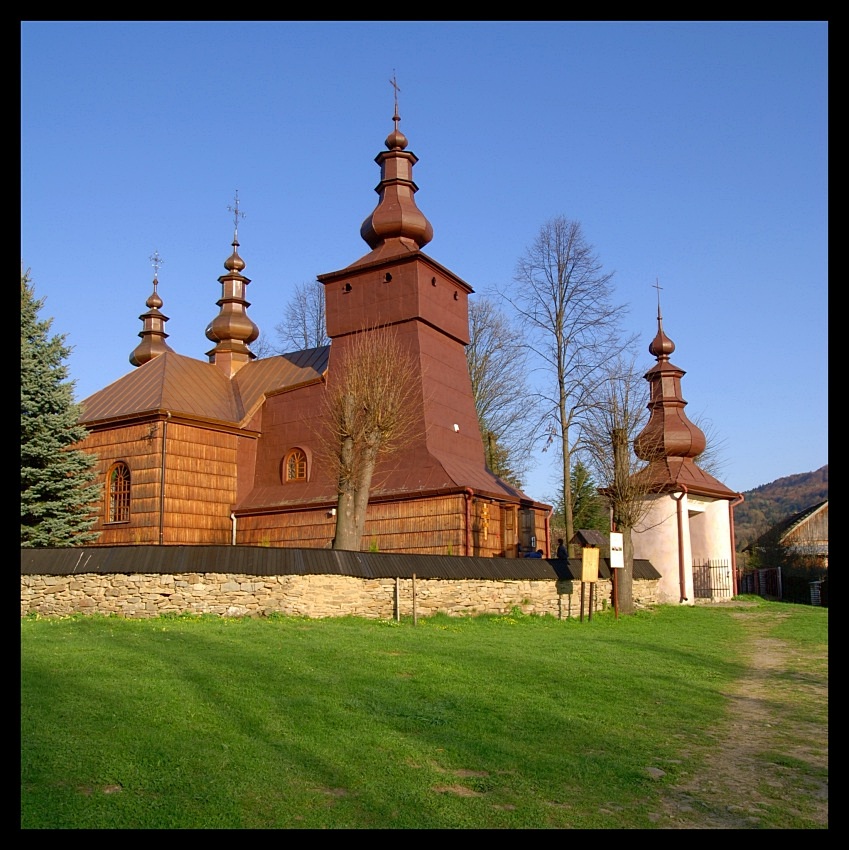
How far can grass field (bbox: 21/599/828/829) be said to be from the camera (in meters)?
5.62

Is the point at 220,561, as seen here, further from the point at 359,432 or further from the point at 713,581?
the point at 713,581

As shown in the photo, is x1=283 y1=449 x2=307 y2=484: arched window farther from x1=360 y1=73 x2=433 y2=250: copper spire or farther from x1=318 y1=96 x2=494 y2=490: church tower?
x1=360 y1=73 x2=433 y2=250: copper spire

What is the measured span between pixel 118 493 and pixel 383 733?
19648mm

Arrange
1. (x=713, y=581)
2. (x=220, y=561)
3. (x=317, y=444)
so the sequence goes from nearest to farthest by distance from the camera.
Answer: (x=220, y=561) < (x=317, y=444) < (x=713, y=581)

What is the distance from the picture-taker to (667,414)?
93.3ft

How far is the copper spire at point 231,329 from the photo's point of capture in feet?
102

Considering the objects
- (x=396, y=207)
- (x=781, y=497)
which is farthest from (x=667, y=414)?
(x=781, y=497)

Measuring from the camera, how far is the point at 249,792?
5.86 m

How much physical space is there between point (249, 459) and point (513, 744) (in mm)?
20743

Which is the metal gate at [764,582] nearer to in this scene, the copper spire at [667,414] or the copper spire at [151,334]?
the copper spire at [667,414]

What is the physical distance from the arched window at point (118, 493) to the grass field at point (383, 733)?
1213cm

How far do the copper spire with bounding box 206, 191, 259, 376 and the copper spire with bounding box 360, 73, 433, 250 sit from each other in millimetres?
6238

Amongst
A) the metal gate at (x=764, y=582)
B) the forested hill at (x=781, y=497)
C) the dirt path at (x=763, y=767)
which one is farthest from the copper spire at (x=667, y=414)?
the forested hill at (x=781, y=497)
